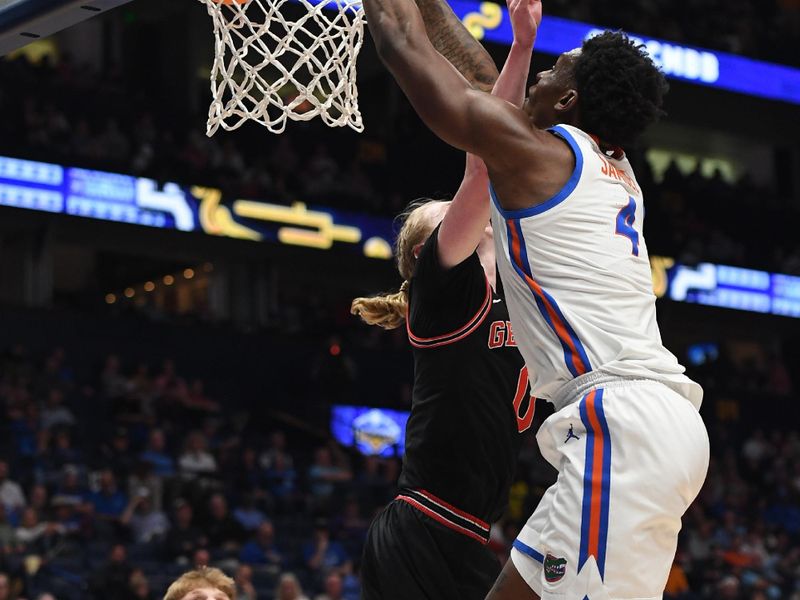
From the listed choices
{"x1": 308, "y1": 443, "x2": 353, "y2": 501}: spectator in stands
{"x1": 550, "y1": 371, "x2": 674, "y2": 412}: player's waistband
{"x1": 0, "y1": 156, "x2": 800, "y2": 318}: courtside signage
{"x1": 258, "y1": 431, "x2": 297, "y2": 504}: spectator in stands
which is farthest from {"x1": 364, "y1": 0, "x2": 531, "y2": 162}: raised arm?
{"x1": 0, "y1": 156, "x2": 800, "y2": 318}: courtside signage

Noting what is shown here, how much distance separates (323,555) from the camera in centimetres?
1254

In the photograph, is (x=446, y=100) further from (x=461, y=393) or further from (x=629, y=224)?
(x=461, y=393)

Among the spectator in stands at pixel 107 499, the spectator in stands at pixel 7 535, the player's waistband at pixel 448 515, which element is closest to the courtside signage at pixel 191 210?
the spectator in stands at pixel 107 499

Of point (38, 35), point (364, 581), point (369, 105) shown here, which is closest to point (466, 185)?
point (364, 581)

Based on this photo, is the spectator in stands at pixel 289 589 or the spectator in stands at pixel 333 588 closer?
the spectator in stands at pixel 289 589

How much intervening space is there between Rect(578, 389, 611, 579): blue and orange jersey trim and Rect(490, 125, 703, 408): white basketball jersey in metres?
0.12

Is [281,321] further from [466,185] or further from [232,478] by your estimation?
[466,185]

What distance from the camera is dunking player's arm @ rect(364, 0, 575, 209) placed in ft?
10.0

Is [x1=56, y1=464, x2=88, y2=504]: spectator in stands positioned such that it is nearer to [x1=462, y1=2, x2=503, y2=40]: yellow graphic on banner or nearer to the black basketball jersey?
[x1=462, y1=2, x2=503, y2=40]: yellow graphic on banner

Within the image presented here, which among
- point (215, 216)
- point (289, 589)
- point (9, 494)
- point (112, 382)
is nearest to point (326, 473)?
point (112, 382)

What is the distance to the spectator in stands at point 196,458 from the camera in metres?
13.5

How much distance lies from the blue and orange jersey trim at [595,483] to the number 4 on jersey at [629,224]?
43 centimetres

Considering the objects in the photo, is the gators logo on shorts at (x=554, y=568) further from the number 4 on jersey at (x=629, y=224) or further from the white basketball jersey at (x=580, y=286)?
the number 4 on jersey at (x=629, y=224)

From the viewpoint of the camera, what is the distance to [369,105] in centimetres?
2203
